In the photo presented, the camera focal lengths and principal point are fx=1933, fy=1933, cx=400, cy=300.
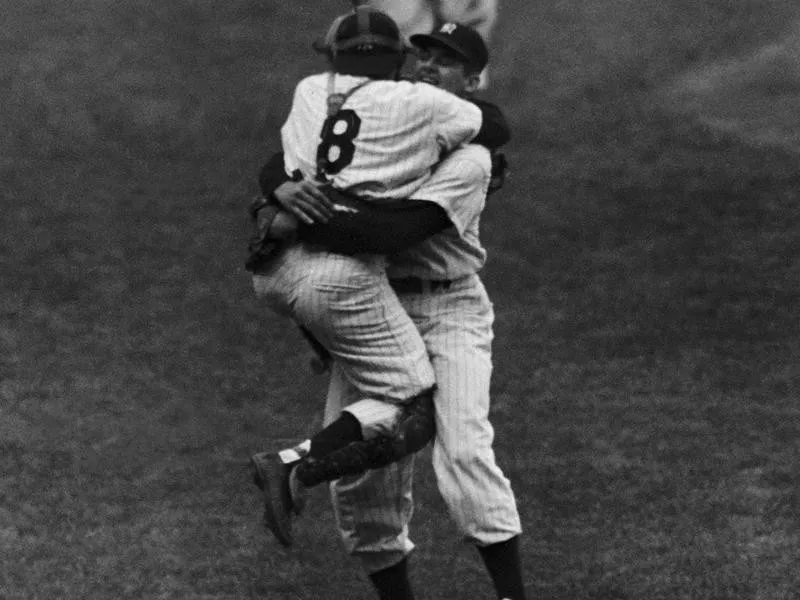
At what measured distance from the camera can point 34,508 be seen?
7758 mm

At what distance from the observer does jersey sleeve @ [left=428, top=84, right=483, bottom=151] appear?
5.77 m

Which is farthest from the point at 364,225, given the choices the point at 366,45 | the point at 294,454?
the point at 294,454

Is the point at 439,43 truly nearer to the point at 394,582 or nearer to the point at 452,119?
the point at 452,119

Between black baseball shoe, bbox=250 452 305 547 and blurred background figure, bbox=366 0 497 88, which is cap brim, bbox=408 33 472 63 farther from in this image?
blurred background figure, bbox=366 0 497 88

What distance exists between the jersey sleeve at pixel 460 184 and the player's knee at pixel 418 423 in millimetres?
547

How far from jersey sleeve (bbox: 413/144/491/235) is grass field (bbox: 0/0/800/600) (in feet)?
5.42

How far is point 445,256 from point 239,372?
3.46m

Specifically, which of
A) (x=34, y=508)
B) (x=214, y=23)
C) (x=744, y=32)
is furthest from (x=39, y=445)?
(x=744, y=32)

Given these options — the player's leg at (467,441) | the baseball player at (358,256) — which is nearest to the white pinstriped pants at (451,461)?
the player's leg at (467,441)

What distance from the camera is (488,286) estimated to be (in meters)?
10.5

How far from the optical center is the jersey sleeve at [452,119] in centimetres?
577

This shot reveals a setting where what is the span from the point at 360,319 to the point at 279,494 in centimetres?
58

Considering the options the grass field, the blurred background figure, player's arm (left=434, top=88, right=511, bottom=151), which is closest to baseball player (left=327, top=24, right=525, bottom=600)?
player's arm (left=434, top=88, right=511, bottom=151)

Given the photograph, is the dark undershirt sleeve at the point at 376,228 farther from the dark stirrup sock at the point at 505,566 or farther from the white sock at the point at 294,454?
the dark stirrup sock at the point at 505,566
